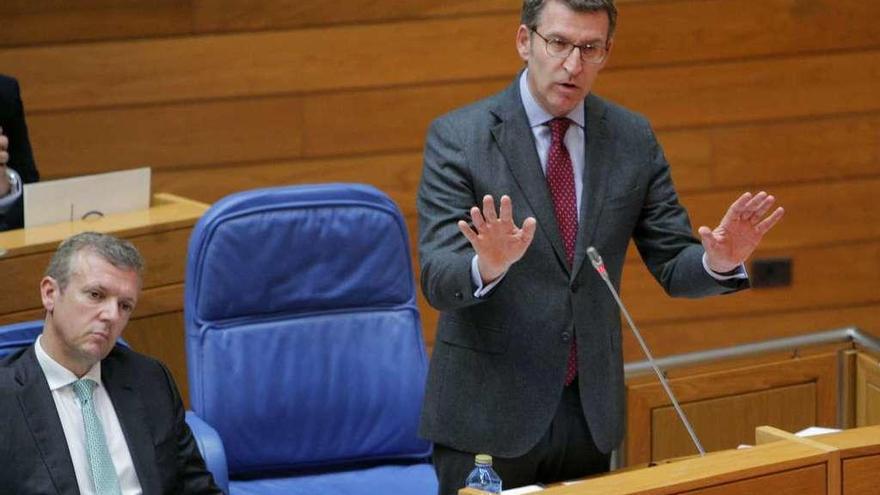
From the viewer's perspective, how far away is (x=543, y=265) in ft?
8.34

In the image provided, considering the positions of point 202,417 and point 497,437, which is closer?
point 497,437

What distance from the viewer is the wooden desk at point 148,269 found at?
351 centimetres

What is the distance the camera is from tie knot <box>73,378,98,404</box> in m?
2.73

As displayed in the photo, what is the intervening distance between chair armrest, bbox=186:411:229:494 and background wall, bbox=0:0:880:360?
1692 millimetres

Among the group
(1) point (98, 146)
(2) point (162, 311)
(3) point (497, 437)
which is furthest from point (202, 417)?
(1) point (98, 146)

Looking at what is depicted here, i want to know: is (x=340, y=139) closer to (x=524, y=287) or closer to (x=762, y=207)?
(x=524, y=287)

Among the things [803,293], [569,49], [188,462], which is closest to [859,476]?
[569,49]

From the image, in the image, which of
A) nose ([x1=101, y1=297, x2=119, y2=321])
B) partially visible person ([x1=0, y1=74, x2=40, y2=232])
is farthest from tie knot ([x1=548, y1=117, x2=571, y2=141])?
partially visible person ([x1=0, y1=74, x2=40, y2=232])

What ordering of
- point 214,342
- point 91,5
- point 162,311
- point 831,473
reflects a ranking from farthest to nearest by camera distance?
point 91,5 → point 162,311 → point 214,342 → point 831,473

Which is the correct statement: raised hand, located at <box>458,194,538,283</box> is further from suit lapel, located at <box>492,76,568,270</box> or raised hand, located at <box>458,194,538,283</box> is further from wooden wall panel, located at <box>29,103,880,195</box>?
wooden wall panel, located at <box>29,103,880,195</box>

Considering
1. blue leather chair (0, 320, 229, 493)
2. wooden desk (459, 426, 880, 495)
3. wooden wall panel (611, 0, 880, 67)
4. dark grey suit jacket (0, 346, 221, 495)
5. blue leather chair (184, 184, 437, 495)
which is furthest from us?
wooden wall panel (611, 0, 880, 67)

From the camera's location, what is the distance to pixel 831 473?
2.15m

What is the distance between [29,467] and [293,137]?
7.28 feet

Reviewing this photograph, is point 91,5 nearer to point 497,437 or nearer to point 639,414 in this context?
point 639,414
